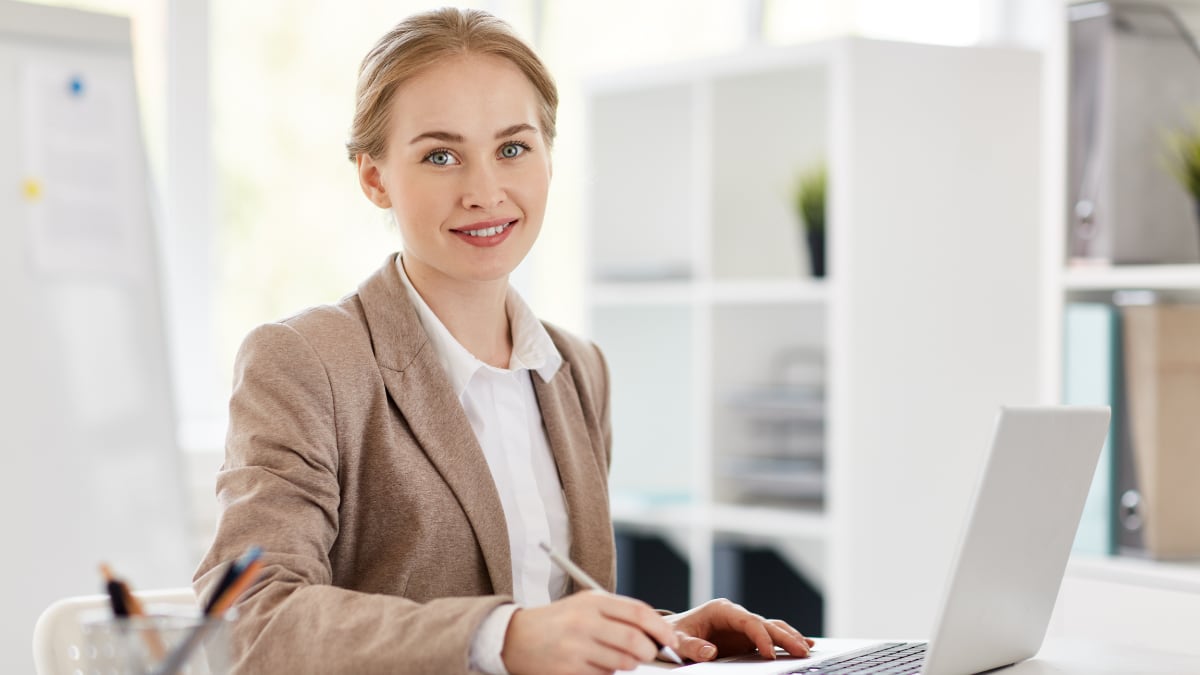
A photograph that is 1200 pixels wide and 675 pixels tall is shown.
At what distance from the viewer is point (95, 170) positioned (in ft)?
8.09

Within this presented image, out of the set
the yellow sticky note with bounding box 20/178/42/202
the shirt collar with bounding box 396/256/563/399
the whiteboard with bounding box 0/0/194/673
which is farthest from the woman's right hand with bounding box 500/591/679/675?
the yellow sticky note with bounding box 20/178/42/202

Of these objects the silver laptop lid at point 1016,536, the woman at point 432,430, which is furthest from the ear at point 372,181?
the silver laptop lid at point 1016,536

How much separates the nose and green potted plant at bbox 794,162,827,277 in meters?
1.88

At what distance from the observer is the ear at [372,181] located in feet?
5.37

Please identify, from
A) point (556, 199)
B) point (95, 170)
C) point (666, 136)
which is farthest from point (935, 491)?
point (95, 170)

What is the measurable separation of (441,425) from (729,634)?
38 centimetres

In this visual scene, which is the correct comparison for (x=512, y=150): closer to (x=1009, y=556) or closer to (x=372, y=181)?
(x=372, y=181)

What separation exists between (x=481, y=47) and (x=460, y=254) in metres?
0.24

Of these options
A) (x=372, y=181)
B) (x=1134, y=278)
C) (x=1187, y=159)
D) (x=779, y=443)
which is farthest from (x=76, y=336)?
(x=1187, y=159)

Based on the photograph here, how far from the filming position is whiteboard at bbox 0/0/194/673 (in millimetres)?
2322

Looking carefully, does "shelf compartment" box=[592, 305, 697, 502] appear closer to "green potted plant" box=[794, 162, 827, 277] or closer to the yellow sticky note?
"green potted plant" box=[794, 162, 827, 277]

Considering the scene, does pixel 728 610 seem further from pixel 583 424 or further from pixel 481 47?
pixel 481 47

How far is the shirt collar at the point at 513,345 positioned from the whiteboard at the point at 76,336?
3.25 feet

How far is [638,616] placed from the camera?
3.49 feet
